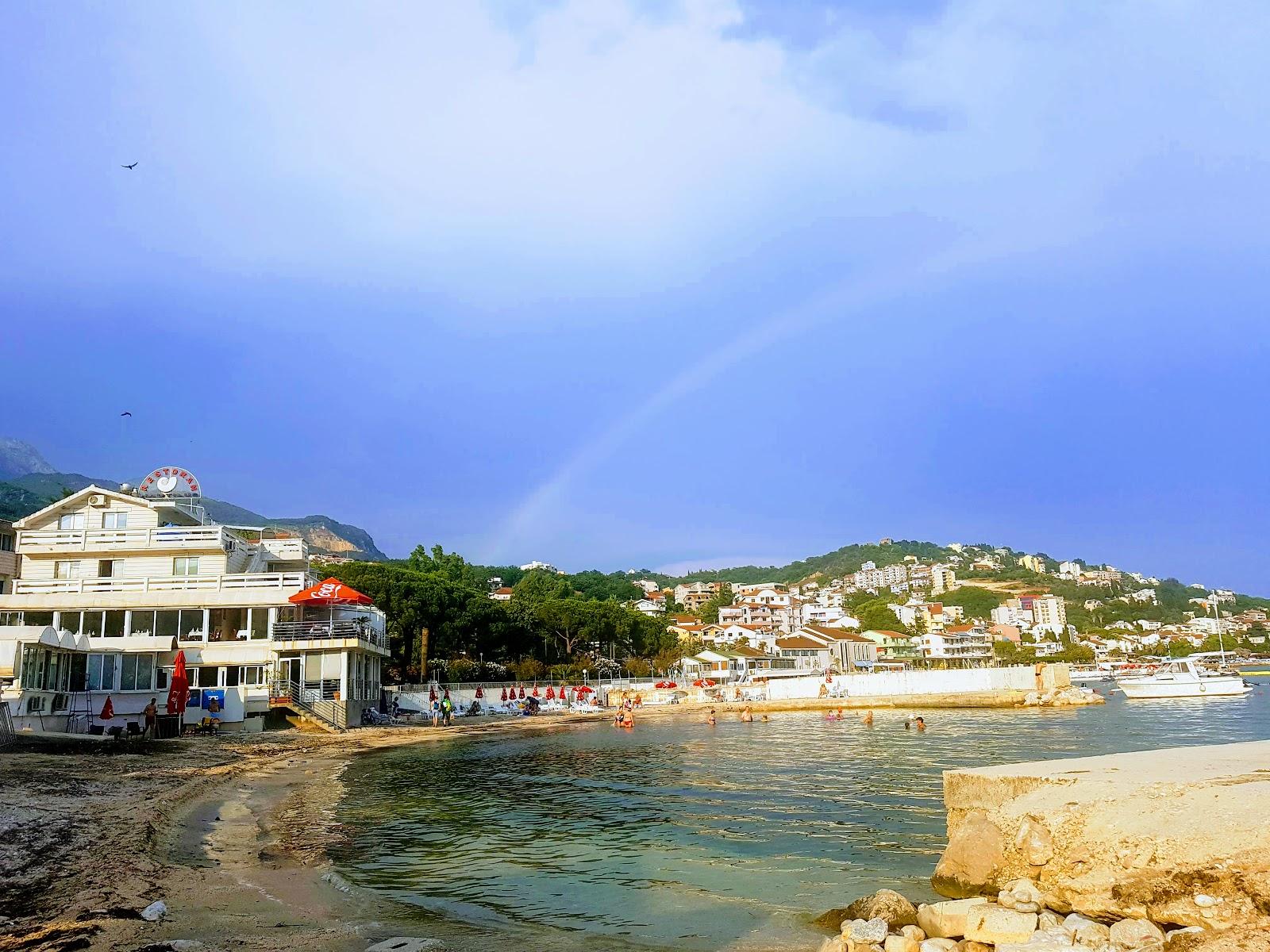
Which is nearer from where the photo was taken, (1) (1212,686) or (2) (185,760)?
(2) (185,760)

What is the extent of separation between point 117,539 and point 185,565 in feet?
12.0

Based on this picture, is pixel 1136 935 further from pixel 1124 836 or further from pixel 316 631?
pixel 316 631

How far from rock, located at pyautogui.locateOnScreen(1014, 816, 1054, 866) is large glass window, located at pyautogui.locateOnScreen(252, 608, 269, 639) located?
39.9 metres

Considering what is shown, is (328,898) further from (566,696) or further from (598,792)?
(566,696)

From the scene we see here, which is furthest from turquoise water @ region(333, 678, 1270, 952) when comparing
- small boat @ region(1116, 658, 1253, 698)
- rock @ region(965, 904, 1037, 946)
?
small boat @ region(1116, 658, 1253, 698)

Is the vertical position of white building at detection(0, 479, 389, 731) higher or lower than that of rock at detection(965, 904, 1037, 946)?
higher

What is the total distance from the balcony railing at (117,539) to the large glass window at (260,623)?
13.3 feet

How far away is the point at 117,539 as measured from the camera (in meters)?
43.6

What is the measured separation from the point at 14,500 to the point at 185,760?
155134mm

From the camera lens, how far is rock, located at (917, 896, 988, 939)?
284 inches

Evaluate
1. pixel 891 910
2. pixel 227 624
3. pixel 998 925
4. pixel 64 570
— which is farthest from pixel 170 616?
pixel 998 925

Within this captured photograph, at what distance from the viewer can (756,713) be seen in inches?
2425

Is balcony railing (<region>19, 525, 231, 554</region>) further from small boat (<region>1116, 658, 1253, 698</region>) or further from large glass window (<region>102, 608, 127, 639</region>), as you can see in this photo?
small boat (<region>1116, 658, 1253, 698</region>)

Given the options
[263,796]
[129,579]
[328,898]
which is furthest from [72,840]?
[129,579]
